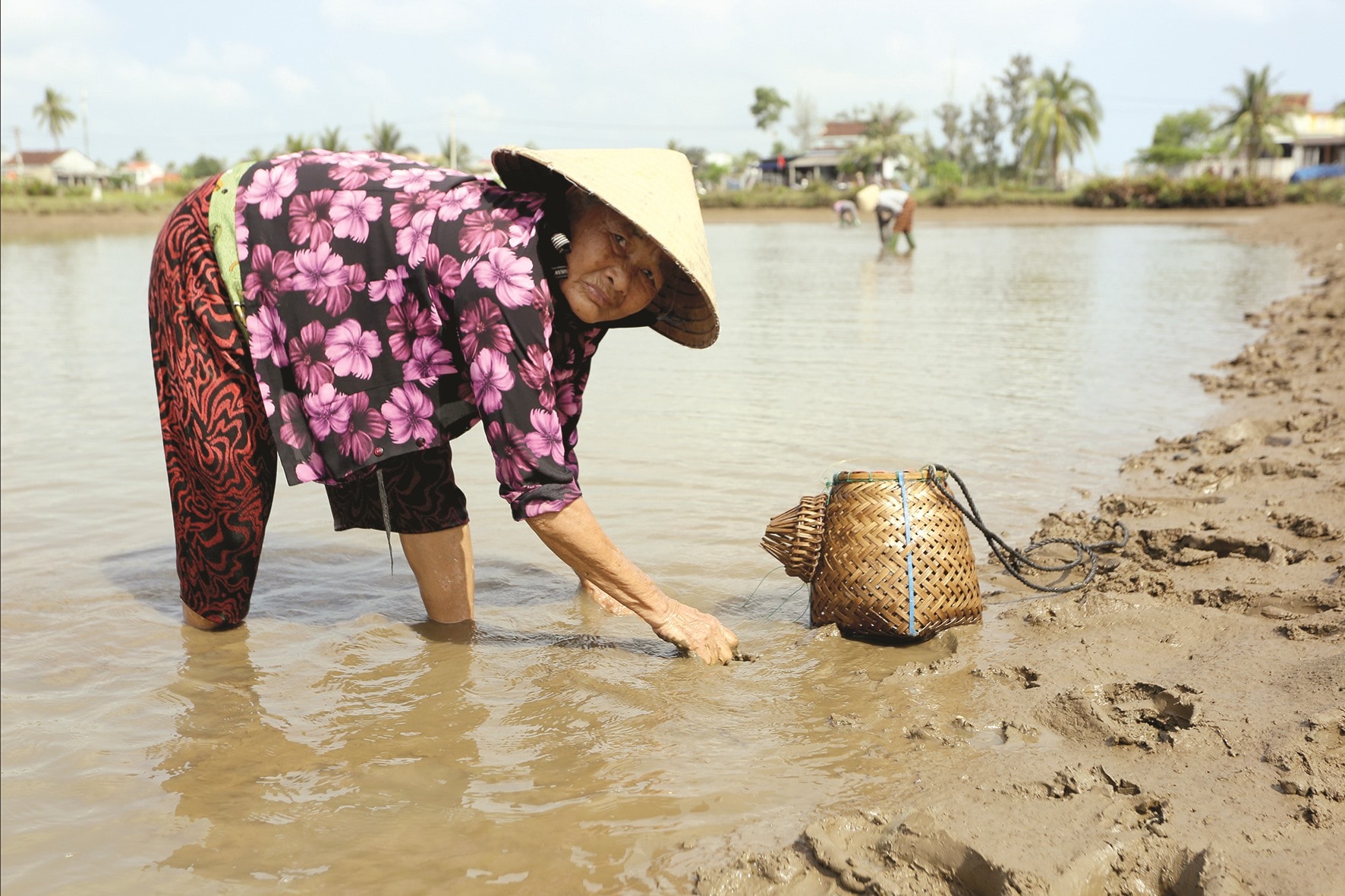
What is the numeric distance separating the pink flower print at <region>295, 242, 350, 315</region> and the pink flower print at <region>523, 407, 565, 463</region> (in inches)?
21.9

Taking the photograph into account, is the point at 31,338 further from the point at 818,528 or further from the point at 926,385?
the point at 818,528

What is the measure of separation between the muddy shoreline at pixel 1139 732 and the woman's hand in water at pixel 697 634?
0.92ft

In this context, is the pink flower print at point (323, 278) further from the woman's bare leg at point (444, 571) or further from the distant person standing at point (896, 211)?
the distant person standing at point (896, 211)

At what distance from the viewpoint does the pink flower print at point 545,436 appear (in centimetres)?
254

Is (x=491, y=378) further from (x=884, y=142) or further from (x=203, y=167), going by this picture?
(x=203, y=167)

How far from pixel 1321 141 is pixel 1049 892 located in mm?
71479

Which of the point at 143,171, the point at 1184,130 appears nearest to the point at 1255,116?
the point at 1184,130

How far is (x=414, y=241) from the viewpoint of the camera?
2.57 meters

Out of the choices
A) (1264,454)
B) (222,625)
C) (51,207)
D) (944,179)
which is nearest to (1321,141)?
(944,179)

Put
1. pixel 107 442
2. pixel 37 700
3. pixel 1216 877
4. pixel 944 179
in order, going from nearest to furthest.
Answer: pixel 1216 877
pixel 37 700
pixel 107 442
pixel 944 179

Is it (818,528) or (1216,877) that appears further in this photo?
(818,528)

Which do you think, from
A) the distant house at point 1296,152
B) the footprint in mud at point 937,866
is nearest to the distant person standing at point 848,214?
the distant house at point 1296,152

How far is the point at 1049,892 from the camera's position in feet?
6.19

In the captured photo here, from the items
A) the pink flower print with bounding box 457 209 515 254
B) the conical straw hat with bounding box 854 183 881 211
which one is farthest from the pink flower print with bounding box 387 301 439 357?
the conical straw hat with bounding box 854 183 881 211
